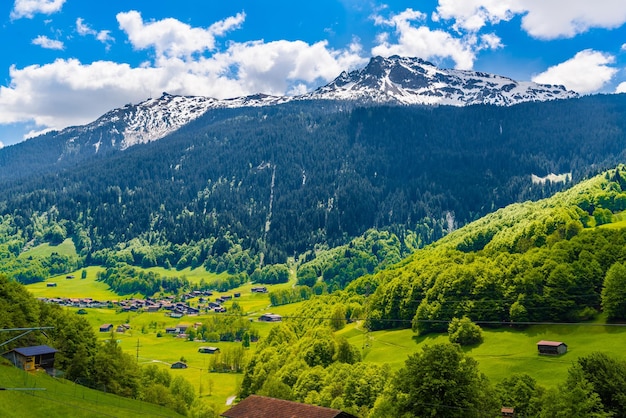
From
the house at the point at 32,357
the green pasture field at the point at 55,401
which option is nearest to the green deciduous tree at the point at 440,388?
the green pasture field at the point at 55,401

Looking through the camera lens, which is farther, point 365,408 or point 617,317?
point 617,317

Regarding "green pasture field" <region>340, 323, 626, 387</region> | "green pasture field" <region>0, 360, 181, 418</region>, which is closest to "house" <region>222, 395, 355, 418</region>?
"green pasture field" <region>0, 360, 181, 418</region>

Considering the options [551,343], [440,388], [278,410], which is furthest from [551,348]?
[278,410]

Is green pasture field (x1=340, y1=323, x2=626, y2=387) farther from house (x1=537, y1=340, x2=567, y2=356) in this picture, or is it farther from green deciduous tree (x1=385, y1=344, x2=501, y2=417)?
green deciduous tree (x1=385, y1=344, x2=501, y2=417)

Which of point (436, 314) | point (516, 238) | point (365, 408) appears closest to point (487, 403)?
point (365, 408)

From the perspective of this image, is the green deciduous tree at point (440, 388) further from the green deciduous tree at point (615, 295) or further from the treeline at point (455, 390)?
the green deciduous tree at point (615, 295)

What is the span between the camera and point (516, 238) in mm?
166875

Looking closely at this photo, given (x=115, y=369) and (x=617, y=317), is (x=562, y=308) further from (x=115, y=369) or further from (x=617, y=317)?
(x=115, y=369)

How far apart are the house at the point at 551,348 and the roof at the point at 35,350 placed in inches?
3083

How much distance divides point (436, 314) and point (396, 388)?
2748 inches

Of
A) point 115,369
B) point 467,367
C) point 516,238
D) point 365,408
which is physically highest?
point 516,238

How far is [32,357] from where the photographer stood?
74.8 metres

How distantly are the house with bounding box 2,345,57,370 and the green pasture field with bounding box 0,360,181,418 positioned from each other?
5.33 feet

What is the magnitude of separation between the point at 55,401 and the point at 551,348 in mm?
77003
